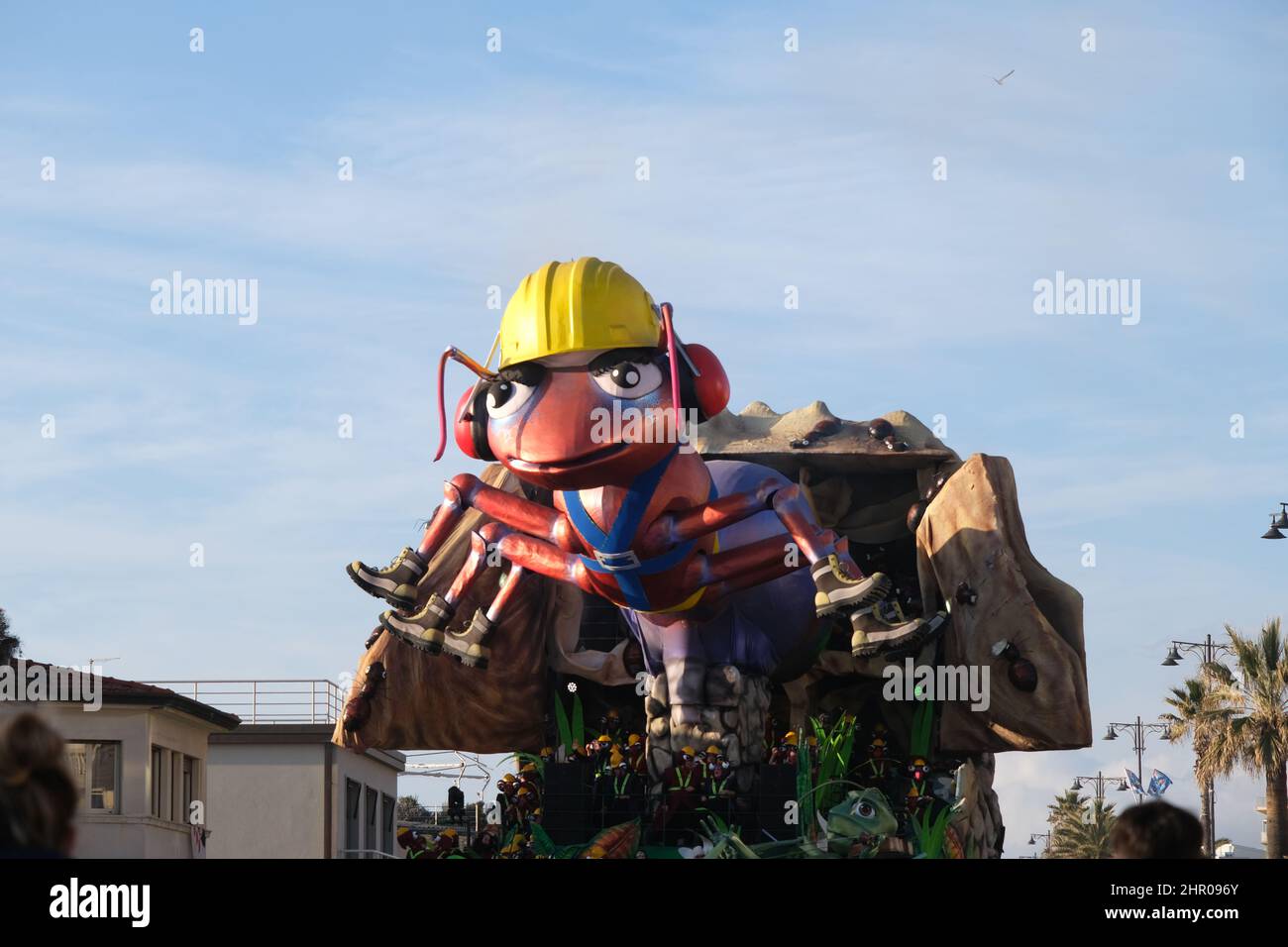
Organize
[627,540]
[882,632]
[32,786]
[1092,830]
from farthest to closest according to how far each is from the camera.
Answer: [1092,830], [627,540], [882,632], [32,786]

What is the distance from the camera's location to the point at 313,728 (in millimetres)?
36344

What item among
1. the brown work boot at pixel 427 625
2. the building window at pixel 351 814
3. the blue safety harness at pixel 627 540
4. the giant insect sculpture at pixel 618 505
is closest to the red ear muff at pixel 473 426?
the giant insect sculpture at pixel 618 505

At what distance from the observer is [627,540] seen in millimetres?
16234

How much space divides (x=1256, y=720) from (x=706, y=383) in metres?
16.5

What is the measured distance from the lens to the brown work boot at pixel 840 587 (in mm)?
15789

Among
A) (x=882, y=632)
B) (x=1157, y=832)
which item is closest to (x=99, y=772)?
(x=882, y=632)

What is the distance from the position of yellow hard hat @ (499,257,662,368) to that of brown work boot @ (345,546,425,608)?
242 centimetres

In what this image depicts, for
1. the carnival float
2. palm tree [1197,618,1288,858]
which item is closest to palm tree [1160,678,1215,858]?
palm tree [1197,618,1288,858]

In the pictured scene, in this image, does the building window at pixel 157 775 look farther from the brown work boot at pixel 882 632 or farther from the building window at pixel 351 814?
the brown work boot at pixel 882 632

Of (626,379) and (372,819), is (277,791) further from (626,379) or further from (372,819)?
(626,379)

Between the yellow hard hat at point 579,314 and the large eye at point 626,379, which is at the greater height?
the yellow hard hat at point 579,314

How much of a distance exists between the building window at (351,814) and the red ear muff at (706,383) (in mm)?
23053
